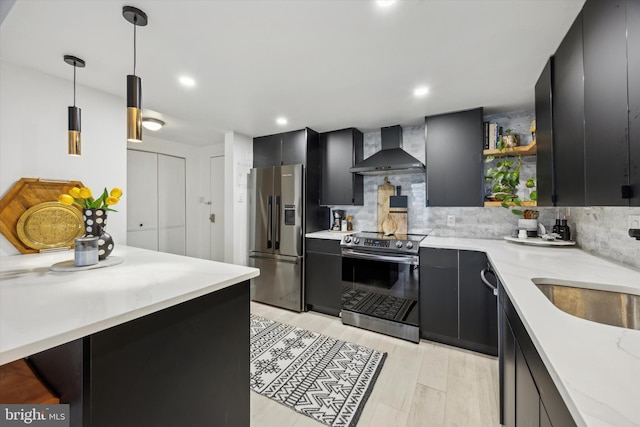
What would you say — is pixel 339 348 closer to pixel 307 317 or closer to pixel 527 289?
pixel 307 317

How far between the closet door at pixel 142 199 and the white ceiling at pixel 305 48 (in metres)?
1.70

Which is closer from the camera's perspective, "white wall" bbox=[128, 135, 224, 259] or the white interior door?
the white interior door

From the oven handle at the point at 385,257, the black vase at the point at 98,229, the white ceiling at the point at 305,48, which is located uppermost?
the white ceiling at the point at 305,48

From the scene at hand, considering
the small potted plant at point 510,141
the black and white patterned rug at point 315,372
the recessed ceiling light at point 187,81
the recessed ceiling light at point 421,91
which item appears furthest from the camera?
the small potted plant at point 510,141

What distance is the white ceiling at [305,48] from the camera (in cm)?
A: 132

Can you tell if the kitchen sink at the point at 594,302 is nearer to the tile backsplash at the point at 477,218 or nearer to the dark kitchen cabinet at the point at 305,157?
the tile backsplash at the point at 477,218

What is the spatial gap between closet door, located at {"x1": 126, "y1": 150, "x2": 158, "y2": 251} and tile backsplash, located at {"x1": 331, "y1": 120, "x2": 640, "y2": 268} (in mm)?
2969

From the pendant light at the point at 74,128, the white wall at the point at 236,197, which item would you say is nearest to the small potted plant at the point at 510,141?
the white wall at the point at 236,197

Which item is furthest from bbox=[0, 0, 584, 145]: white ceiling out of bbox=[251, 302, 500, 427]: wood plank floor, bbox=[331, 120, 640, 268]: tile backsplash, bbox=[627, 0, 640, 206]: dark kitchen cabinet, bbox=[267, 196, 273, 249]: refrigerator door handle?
bbox=[251, 302, 500, 427]: wood plank floor

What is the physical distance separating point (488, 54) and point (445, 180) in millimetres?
1235

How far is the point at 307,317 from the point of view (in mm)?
3043

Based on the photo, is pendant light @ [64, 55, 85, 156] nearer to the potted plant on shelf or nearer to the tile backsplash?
the tile backsplash

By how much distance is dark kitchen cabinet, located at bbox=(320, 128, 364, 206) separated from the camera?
3.25 m

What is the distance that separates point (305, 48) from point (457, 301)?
238cm
